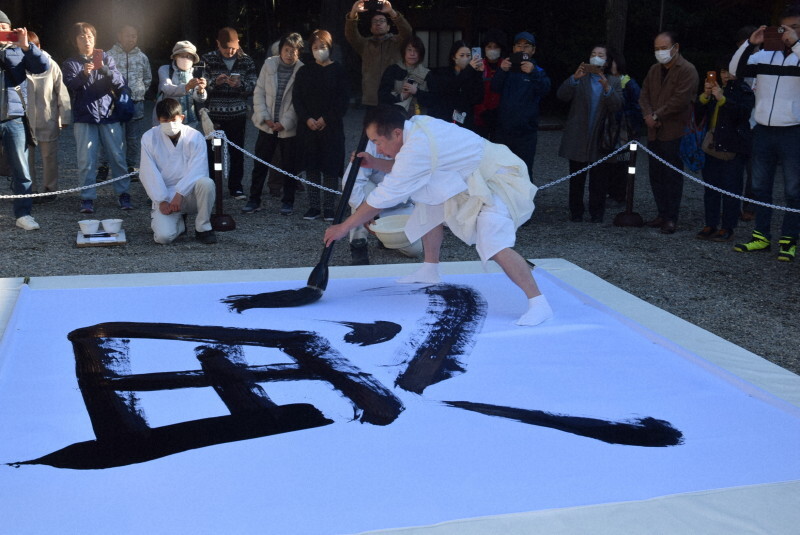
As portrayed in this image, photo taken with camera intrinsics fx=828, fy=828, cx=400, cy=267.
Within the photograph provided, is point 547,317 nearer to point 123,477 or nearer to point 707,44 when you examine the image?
point 123,477

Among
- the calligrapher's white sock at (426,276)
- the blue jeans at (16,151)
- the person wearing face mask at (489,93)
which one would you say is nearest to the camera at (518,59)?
the person wearing face mask at (489,93)

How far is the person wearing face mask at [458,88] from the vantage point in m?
6.19

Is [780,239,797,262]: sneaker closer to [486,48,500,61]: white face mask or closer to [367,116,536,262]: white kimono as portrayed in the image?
[367,116,536,262]: white kimono

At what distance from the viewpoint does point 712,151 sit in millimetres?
5684

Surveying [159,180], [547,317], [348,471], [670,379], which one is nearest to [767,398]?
[670,379]

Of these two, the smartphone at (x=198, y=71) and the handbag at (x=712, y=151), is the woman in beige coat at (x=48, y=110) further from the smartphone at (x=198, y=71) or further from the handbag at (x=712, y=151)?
the handbag at (x=712, y=151)

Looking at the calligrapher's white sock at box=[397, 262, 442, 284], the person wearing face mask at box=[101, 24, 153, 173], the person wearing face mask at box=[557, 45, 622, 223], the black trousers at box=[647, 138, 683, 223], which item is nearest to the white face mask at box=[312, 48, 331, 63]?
the person wearing face mask at box=[101, 24, 153, 173]

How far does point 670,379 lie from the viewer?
3113 mm

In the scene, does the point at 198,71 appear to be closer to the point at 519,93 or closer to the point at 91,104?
the point at 91,104

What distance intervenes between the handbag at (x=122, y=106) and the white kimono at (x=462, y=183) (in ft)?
11.3

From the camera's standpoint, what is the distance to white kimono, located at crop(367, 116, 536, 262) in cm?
378

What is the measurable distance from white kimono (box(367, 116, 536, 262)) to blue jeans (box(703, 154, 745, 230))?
242cm

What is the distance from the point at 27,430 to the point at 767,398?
249cm

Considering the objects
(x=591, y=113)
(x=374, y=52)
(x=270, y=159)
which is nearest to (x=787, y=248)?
(x=591, y=113)
